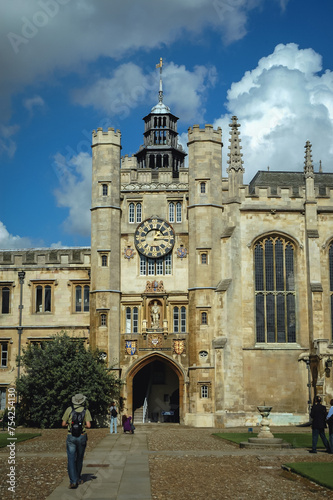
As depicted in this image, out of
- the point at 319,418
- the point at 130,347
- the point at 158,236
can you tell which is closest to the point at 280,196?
the point at 158,236

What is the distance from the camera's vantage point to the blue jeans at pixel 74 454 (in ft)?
45.5

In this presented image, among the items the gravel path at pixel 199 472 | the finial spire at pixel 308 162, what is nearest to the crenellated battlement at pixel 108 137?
the finial spire at pixel 308 162

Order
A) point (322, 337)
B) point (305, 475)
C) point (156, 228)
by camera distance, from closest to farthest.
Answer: point (305, 475) → point (322, 337) → point (156, 228)

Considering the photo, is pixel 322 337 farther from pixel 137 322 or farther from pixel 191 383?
pixel 137 322

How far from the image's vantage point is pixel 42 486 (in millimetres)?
14203

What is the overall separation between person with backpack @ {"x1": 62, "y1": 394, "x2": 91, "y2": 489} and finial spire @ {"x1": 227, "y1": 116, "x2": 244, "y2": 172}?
27865 millimetres

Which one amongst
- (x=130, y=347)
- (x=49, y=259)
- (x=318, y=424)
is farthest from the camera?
(x=49, y=259)

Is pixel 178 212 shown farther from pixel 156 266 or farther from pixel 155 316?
pixel 155 316

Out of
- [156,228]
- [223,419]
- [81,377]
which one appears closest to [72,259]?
[156,228]

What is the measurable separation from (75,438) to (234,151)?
28985 mm

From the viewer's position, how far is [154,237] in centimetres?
4078

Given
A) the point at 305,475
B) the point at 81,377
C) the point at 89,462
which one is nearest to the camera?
the point at 305,475

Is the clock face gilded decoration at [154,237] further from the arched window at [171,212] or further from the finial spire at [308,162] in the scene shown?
the finial spire at [308,162]

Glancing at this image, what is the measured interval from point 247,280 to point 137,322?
6940 millimetres
